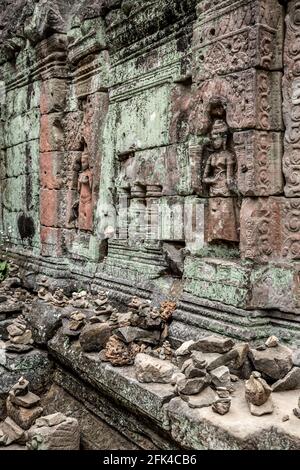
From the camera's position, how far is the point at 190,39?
5.07 meters

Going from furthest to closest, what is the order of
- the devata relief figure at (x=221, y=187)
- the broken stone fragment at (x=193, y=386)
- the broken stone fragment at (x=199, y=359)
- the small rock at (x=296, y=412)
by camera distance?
the devata relief figure at (x=221, y=187)
the broken stone fragment at (x=199, y=359)
the broken stone fragment at (x=193, y=386)
the small rock at (x=296, y=412)

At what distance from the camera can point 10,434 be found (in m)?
4.24

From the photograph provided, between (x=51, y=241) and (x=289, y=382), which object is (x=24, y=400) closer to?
(x=289, y=382)

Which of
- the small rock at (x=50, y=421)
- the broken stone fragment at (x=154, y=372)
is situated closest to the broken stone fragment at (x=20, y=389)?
the small rock at (x=50, y=421)

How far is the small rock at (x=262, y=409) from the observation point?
10.5ft

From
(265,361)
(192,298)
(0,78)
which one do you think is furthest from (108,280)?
(0,78)

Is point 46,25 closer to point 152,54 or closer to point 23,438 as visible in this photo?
point 152,54

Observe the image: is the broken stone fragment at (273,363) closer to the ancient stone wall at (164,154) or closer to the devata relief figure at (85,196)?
the ancient stone wall at (164,154)

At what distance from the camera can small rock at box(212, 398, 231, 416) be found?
325cm

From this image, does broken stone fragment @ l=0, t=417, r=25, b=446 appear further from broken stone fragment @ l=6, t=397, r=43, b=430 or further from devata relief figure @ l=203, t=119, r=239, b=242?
devata relief figure @ l=203, t=119, r=239, b=242

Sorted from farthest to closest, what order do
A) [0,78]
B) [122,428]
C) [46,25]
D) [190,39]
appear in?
[0,78], [46,25], [190,39], [122,428]

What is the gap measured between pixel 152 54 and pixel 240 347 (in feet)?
11.1

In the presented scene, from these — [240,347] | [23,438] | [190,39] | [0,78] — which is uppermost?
[0,78]

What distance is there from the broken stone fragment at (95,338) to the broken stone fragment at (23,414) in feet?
2.22
